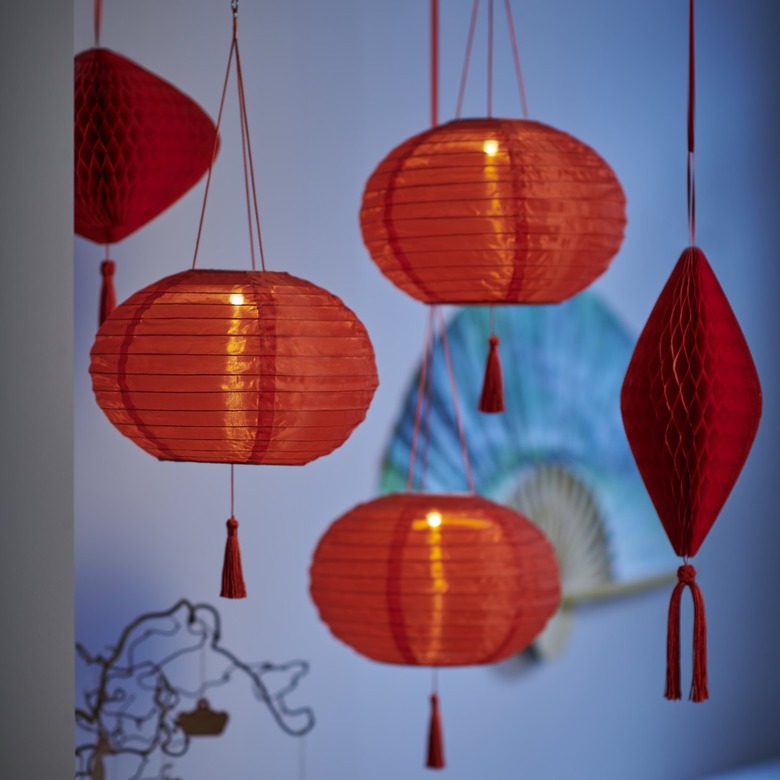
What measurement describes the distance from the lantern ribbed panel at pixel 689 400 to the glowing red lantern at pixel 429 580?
0.46 metres

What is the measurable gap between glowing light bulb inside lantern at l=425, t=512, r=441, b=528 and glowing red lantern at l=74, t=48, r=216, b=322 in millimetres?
609

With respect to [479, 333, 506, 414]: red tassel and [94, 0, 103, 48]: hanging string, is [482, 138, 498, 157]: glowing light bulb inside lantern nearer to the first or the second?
[479, 333, 506, 414]: red tassel

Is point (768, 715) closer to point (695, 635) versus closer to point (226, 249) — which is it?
point (226, 249)

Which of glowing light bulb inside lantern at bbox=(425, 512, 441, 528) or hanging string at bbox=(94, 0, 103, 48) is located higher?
hanging string at bbox=(94, 0, 103, 48)

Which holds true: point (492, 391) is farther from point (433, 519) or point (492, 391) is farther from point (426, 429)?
point (426, 429)

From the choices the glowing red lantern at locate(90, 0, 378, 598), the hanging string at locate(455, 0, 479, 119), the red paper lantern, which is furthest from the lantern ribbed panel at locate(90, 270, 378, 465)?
the hanging string at locate(455, 0, 479, 119)

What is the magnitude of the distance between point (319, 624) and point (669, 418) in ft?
4.94

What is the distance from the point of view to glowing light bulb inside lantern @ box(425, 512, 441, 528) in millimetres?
2203

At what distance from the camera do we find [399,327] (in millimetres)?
3316

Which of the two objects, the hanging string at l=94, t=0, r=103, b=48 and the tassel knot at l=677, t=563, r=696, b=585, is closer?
the tassel knot at l=677, t=563, r=696, b=585

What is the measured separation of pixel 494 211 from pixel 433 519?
0.48m

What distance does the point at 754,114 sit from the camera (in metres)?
4.23

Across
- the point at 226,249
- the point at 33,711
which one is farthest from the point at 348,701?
the point at 33,711

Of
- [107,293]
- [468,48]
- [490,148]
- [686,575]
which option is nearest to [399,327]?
[468,48]
